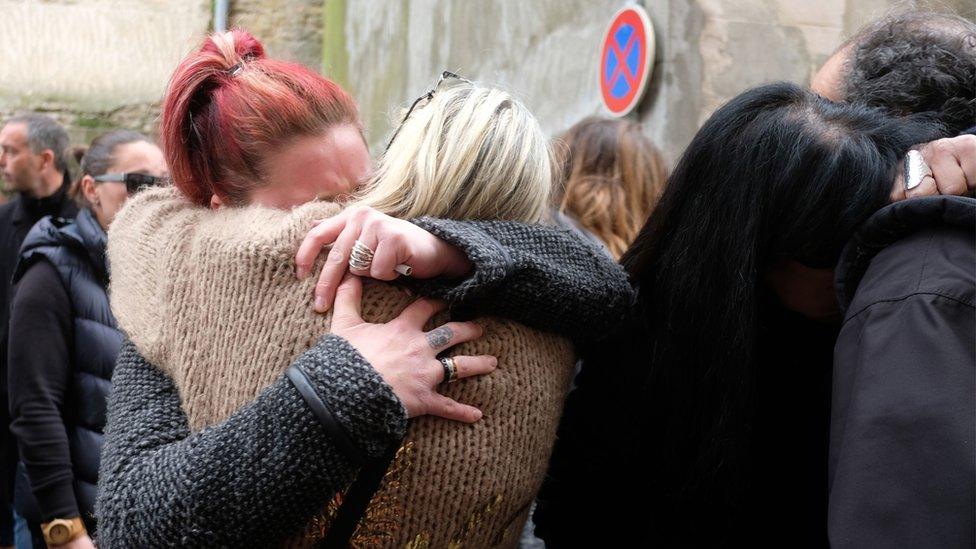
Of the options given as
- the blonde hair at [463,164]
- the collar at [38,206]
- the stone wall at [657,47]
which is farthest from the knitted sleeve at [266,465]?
the collar at [38,206]

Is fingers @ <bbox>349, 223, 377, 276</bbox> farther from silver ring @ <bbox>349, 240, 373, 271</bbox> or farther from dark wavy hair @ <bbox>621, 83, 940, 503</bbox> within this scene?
dark wavy hair @ <bbox>621, 83, 940, 503</bbox>

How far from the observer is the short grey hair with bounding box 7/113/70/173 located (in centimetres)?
458

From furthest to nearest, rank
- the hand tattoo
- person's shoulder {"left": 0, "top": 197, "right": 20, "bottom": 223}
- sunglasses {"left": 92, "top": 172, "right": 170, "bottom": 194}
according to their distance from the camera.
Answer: person's shoulder {"left": 0, "top": 197, "right": 20, "bottom": 223} < sunglasses {"left": 92, "top": 172, "right": 170, "bottom": 194} < the hand tattoo

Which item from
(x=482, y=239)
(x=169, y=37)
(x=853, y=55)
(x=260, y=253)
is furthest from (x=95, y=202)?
(x=169, y=37)

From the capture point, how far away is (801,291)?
4.93 feet

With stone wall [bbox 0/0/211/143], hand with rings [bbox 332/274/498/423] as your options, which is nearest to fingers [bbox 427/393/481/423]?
hand with rings [bbox 332/274/498/423]

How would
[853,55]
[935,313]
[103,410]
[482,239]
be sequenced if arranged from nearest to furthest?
[935,313] → [482,239] → [853,55] → [103,410]

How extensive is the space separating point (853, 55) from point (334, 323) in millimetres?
1154

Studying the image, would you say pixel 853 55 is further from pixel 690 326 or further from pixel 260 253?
pixel 260 253

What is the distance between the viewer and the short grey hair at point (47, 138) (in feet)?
15.0

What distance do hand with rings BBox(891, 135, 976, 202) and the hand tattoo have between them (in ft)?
2.32

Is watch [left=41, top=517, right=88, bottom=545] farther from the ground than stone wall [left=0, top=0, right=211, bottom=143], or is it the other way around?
watch [left=41, top=517, right=88, bottom=545]

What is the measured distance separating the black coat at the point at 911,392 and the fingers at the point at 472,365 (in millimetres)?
495

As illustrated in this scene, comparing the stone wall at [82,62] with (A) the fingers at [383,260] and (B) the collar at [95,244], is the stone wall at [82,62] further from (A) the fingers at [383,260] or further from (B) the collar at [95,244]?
(A) the fingers at [383,260]
